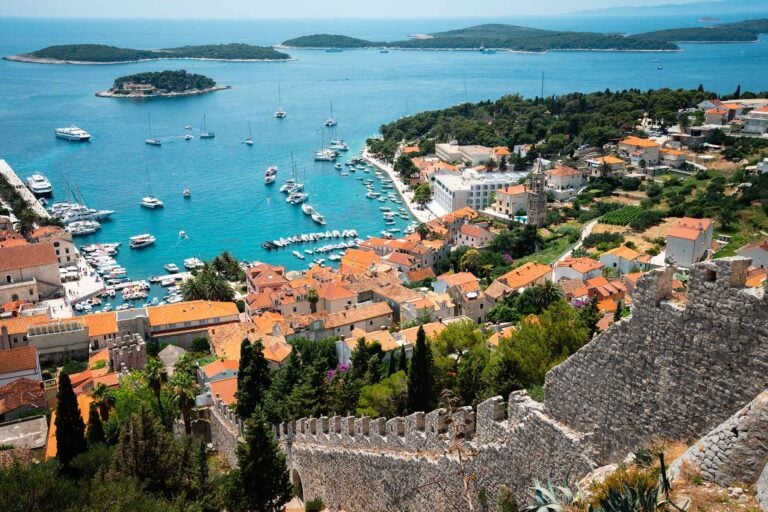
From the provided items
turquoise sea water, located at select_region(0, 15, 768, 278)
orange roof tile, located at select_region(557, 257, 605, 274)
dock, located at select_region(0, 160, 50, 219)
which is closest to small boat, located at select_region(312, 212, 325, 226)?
turquoise sea water, located at select_region(0, 15, 768, 278)

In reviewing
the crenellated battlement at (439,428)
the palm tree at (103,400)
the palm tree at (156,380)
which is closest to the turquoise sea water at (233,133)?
the palm tree at (103,400)

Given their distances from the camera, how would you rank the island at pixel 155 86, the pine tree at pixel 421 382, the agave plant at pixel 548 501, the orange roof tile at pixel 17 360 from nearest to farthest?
the agave plant at pixel 548 501, the pine tree at pixel 421 382, the orange roof tile at pixel 17 360, the island at pixel 155 86

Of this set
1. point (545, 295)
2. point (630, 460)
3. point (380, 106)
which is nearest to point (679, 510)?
point (630, 460)

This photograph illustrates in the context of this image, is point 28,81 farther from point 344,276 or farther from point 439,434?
point 439,434

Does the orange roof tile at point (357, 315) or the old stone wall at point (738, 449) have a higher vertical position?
the old stone wall at point (738, 449)

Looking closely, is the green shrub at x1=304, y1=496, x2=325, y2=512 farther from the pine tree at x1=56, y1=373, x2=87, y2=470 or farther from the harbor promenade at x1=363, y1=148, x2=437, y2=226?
the harbor promenade at x1=363, y1=148, x2=437, y2=226

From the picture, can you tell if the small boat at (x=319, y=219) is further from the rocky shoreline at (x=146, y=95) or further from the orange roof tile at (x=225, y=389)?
the rocky shoreline at (x=146, y=95)

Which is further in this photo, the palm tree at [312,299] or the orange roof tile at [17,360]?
the palm tree at [312,299]
